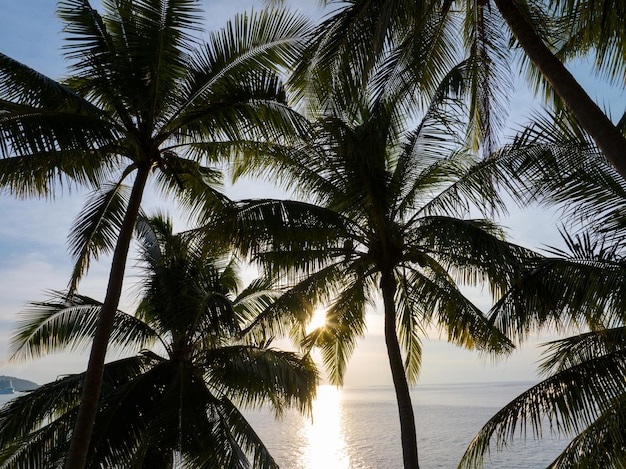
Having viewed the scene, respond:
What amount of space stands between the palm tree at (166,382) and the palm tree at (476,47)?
339 cm

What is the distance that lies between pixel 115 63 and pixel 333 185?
3728 mm

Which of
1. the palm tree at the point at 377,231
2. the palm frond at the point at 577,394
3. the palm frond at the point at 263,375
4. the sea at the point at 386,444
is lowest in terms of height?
the sea at the point at 386,444

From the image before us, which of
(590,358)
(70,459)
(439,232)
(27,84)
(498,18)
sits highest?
(498,18)

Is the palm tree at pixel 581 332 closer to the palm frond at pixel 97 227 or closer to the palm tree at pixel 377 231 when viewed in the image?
the palm tree at pixel 377 231

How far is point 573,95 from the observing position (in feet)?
16.0

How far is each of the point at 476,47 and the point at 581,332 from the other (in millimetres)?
3703

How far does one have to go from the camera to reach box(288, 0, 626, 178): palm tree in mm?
5004

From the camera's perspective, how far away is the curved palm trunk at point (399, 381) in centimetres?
851

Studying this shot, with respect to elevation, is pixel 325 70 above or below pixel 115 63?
below

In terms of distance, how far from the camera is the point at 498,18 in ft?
23.3

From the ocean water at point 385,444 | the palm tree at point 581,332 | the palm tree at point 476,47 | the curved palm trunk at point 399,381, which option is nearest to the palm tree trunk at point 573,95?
the palm tree at point 476,47

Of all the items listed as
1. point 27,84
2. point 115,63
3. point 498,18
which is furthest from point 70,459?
point 498,18

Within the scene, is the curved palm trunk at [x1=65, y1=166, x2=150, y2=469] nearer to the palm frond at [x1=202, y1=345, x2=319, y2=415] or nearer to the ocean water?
the palm frond at [x1=202, y1=345, x2=319, y2=415]

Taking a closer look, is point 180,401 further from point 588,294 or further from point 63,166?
point 588,294
